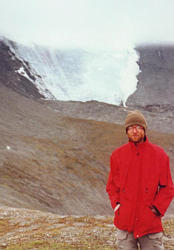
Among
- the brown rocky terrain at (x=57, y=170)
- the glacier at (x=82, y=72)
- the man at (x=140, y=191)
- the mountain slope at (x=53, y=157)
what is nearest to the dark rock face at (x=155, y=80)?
the glacier at (x=82, y=72)

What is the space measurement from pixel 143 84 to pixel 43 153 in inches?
2942

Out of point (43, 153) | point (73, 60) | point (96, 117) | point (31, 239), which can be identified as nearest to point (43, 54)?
point (73, 60)

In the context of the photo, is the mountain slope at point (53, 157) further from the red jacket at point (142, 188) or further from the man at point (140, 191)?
the red jacket at point (142, 188)

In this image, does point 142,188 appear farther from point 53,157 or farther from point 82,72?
point 82,72

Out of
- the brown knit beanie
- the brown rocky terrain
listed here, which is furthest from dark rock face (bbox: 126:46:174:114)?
the brown knit beanie

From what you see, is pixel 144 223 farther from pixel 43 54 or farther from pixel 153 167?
pixel 43 54

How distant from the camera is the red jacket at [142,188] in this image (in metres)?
5.86

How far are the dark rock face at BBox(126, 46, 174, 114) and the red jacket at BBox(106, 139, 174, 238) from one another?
9537cm

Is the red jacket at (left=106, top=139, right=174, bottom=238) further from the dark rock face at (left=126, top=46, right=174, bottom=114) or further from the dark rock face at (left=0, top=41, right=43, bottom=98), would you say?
the dark rock face at (left=126, top=46, right=174, bottom=114)

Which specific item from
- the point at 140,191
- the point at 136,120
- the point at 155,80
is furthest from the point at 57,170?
the point at 155,80

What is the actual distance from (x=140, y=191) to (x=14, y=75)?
303ft

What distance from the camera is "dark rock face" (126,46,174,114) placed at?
102875 mm

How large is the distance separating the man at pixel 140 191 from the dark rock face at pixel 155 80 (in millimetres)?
95296

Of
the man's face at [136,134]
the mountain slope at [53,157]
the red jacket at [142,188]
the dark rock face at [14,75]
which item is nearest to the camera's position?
the red jacket at [142,188]
